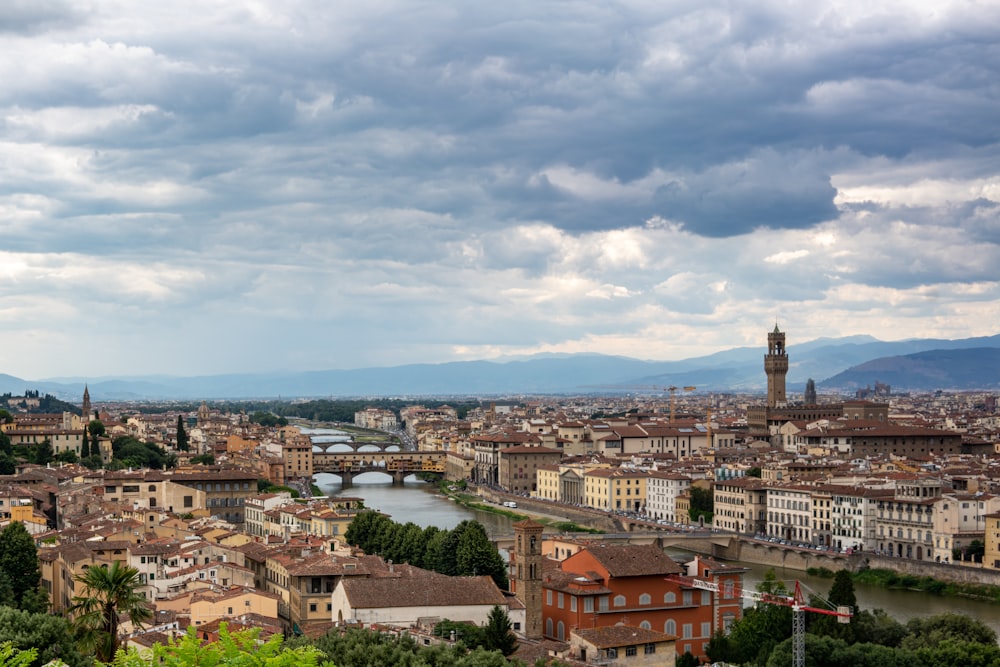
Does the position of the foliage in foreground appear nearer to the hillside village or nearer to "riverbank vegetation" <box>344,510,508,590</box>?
the hillside village

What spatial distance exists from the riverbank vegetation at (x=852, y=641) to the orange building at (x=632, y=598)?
60 centimetres

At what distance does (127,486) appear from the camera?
41.8 m

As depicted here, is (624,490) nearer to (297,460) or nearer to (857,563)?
(857,563)

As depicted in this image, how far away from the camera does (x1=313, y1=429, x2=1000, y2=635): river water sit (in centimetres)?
3331

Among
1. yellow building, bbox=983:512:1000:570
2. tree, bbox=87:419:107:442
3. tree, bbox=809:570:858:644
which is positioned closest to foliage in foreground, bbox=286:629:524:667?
tree, bbox=809:570:858:644

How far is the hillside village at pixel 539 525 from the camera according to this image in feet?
79.1

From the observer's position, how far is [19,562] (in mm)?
27031

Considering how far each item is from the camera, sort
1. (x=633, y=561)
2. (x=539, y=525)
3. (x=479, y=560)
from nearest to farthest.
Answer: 1. (x=539, y=525)
2. (x=633, y=561)
3. (x=479, y=560)

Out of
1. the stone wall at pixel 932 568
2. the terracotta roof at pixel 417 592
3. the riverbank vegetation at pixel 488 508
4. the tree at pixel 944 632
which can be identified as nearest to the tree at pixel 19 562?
the terracotta roof at pixel 417 592

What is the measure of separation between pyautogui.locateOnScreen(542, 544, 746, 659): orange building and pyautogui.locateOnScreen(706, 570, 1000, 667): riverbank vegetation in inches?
23.6

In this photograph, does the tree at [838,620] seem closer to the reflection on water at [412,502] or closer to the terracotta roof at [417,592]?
the terracotta roof at [417,592]

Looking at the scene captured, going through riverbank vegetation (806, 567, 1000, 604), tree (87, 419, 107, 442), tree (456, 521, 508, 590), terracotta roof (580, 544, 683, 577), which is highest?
tree (87, 419, 107, 442)

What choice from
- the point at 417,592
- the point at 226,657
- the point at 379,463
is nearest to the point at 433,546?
the point at 417,592

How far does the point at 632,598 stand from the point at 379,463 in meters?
57.3
